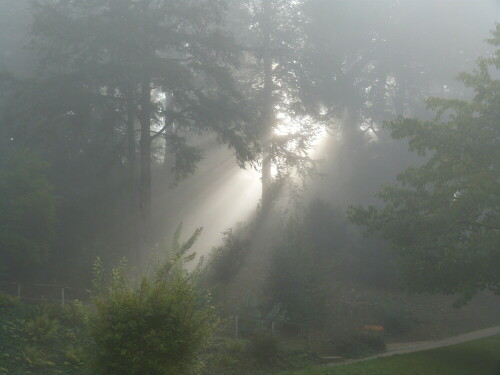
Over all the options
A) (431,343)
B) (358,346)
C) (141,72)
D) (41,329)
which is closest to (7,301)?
(41,329)

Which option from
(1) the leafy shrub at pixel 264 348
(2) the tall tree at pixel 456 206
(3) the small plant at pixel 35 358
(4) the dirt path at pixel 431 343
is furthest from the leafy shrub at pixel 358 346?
(3) the small plant at pixel 35 358

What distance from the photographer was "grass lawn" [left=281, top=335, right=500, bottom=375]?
1351 cm

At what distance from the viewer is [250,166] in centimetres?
2577

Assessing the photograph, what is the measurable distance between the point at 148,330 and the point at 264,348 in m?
7.66

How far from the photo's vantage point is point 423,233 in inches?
626

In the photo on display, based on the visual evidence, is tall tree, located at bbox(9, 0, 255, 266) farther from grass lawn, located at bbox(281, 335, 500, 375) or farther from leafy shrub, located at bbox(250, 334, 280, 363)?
grass lawn, located at bbox(281, 335, 500, 375)

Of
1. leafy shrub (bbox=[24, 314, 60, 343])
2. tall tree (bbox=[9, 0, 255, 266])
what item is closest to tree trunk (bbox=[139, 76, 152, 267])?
tall tree (bbox=[9, 0, 255, 266])

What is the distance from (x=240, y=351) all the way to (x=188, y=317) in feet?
22.3

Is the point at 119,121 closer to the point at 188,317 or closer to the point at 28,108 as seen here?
the point at 28,108

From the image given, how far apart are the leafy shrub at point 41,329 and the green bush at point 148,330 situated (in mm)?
4552

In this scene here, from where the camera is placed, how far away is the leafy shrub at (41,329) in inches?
488

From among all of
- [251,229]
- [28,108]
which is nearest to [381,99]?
[251,229]

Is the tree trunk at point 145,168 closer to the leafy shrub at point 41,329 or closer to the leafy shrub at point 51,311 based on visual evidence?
the leafy shrub at point 51,311

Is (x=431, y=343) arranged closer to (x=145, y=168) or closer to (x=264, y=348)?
(x=264, y=348)
